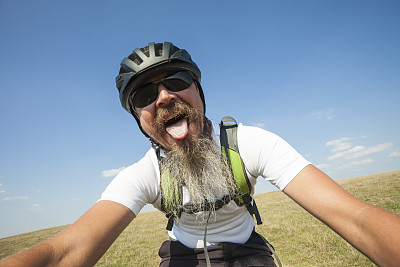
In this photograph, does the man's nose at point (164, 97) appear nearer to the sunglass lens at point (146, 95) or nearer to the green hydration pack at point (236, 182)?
the sunglass lens at point (146, 95)

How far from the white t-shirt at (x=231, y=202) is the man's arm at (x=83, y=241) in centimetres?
12

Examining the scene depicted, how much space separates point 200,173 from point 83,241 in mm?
1329

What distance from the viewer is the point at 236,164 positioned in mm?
2387

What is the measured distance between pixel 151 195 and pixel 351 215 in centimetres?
182

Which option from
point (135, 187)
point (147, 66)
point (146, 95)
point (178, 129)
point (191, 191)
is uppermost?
point (147, 66)

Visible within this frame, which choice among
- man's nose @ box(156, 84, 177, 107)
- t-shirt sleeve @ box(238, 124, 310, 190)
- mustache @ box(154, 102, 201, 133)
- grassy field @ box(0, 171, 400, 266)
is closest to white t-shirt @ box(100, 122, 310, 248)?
t-shirt sleeve @ box(238, 124, 310, 190)

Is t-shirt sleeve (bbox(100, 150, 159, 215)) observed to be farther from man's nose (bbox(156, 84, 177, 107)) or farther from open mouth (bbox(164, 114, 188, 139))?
man's nose (bbox(156, 84, 177, 107))

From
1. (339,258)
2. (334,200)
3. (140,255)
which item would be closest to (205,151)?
(334,200)

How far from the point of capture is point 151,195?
7.97 feet

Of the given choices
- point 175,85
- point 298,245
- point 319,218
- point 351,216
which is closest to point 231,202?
point 319,218

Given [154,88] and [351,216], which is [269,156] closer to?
[351,216]

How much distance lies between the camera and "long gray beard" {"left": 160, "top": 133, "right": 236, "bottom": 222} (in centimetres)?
245

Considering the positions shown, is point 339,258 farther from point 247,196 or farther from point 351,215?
point 351,215

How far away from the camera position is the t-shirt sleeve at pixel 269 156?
2035 mm
